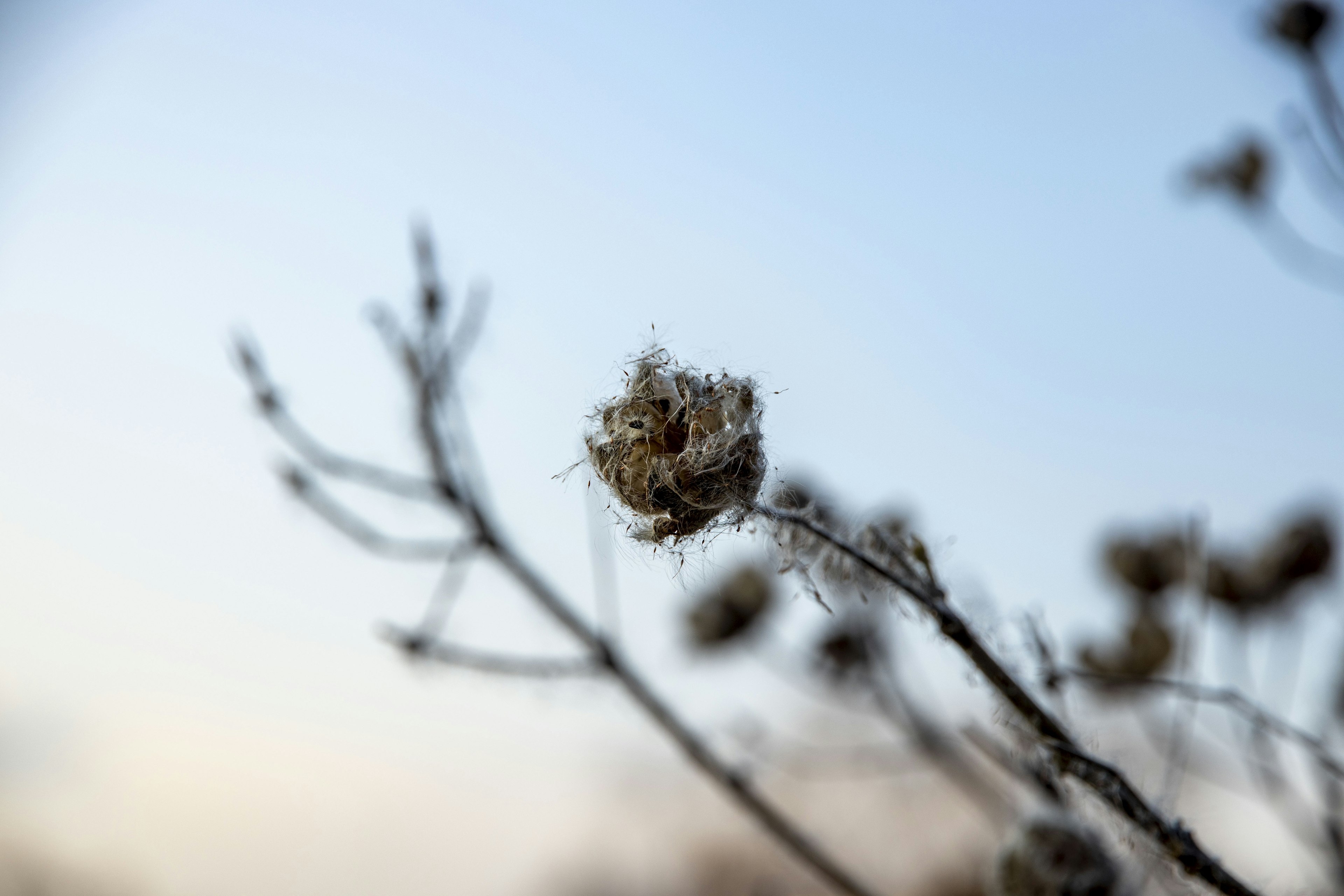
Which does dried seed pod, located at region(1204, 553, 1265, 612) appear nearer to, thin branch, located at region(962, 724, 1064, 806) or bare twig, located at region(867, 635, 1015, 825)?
bare twig, located at region(867, 635, 1015, 825)

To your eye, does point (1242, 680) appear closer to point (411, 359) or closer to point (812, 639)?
point (812, 639)

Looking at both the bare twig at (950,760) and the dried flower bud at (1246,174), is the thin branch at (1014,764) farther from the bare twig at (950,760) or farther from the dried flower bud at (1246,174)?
the dried flower bud at (1246,174)

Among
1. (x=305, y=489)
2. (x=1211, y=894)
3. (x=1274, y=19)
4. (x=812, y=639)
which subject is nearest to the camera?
(x=1211, y=894)

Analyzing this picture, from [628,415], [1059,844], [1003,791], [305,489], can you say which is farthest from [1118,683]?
[305,489]

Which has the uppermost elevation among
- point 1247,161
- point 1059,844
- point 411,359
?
point 1247,161

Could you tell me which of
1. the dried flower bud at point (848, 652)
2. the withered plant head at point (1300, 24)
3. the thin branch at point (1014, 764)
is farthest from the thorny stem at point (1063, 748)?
the withered plant head at point (1300, 24)

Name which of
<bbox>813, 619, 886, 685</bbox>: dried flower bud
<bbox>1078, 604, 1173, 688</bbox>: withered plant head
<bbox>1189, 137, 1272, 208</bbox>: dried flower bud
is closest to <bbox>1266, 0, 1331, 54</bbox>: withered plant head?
<bbox>1189, 137, 1272, 208</bbox>: dried flower bud

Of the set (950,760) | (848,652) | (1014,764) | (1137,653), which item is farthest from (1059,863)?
(848,652)

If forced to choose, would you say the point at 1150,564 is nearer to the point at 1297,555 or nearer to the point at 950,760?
the point at 1297,555
